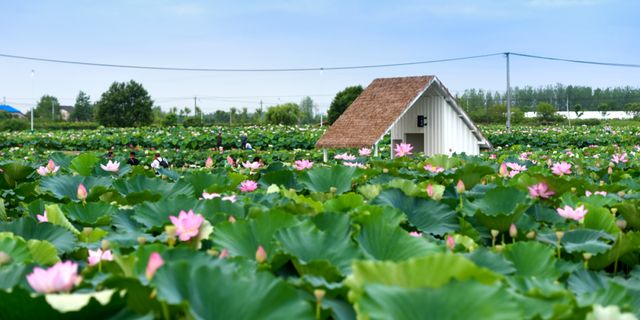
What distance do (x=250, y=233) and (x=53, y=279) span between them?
1.55ft

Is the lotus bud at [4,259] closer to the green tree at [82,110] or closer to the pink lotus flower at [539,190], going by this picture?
the pink lotus flower at [539,190]

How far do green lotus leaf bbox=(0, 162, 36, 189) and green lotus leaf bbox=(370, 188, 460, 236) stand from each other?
77.6 inches

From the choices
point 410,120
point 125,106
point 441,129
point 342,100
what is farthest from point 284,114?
point 441,129

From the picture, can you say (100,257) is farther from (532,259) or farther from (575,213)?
(575,213)

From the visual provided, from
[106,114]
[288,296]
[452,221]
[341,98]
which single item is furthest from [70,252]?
[106,114]

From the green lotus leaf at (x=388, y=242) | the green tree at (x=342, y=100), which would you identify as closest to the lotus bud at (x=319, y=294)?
the green lotus leaf at (x=388, y=242)

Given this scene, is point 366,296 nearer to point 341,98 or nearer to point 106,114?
point 341,98

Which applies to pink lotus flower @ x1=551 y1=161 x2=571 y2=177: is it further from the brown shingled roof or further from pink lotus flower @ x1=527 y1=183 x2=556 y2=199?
the brown shingled roof

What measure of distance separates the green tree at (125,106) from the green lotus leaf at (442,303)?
167 feet

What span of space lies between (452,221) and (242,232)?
770mm

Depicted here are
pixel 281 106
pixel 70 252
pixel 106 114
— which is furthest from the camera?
pixel 281 106

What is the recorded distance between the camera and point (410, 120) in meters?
12.7

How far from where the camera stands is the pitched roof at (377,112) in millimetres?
10258

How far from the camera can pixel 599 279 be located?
108 centimetres
